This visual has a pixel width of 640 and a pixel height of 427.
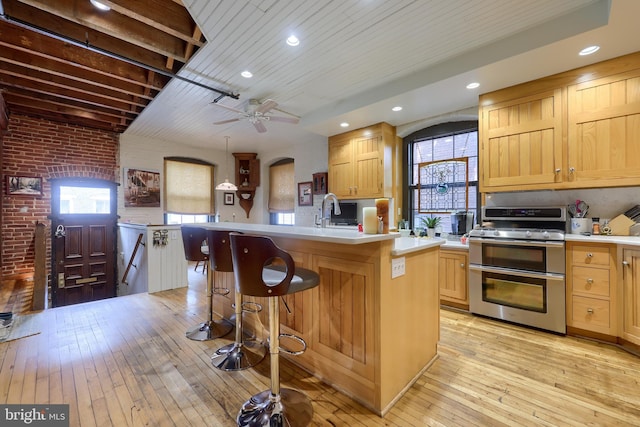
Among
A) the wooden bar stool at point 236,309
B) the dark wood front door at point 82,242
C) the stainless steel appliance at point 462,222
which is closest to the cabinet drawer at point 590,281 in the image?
the stainless steel appliance at point 462,222

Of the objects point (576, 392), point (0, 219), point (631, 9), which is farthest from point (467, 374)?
point (0, 219)

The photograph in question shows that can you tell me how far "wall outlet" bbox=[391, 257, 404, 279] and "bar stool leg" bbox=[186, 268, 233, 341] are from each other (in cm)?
181

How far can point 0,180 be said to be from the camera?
4.19 m

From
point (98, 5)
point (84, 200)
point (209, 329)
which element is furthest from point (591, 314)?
point (84, 200)

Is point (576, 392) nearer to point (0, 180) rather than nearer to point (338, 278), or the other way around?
point (338, 278)

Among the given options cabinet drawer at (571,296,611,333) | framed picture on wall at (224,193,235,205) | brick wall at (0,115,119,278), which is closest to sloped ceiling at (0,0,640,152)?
brick wall at (0,115,119,278)

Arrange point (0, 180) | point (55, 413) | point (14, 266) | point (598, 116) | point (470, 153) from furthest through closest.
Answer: point (14, 266) → point (0, 180) → point (470, 153) → point (598, 116) → point (55, 413)

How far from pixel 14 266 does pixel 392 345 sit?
242 inches

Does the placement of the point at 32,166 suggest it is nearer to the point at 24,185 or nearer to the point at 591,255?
the point at 24,185

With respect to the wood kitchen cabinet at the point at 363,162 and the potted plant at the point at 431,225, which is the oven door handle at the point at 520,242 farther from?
the wood kitchen cabinet at the point at 363,162

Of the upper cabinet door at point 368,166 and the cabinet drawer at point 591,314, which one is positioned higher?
the upper cabinet door at point 368,166

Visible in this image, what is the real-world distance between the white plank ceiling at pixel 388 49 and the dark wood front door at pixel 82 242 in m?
2.62

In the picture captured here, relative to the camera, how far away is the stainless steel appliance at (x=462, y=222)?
3.77 metres

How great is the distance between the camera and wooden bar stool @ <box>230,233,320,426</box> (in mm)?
1464
